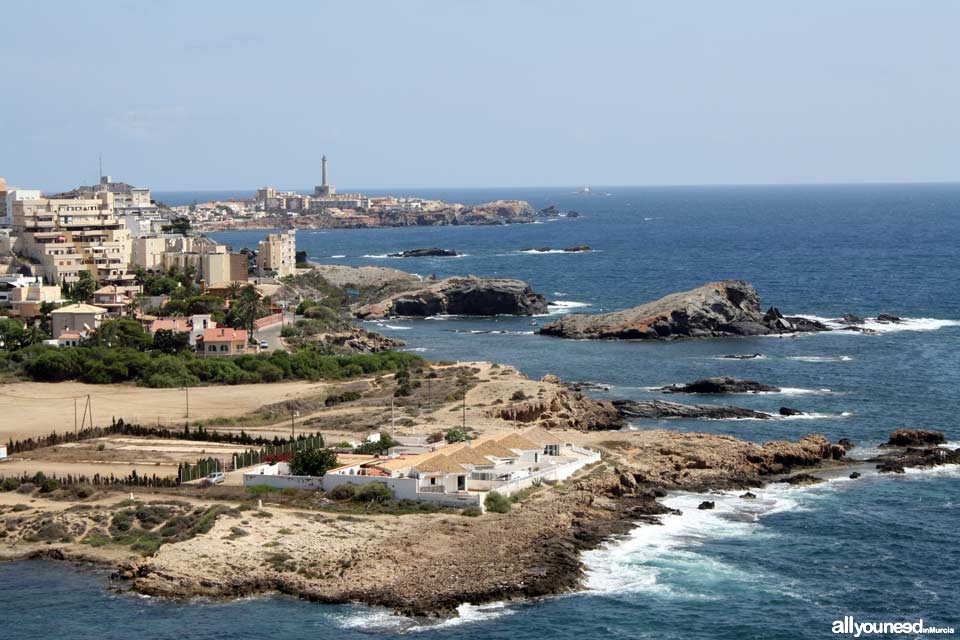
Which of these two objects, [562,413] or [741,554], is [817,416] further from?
[741,554]

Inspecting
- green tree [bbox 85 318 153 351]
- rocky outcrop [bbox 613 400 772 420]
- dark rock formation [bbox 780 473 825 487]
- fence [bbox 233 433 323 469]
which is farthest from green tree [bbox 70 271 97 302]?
dark rock formation [bbox 780 473 825 487]

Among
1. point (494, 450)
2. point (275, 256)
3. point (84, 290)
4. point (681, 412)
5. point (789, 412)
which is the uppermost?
point (275, 256)

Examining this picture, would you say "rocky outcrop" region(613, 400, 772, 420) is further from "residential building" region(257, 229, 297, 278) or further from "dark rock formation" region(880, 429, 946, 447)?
"residential building" region(257, 229, 297, 278)

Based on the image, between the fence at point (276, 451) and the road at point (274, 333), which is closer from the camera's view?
the fence at point (276, 451)

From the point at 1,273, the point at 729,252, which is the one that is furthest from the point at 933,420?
the point at 729,252

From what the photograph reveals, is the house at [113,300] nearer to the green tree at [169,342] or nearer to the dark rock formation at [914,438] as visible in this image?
the green tree at [169,342]

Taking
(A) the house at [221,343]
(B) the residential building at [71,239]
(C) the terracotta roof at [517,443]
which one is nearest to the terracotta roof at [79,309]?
(A) the house at [221,343]

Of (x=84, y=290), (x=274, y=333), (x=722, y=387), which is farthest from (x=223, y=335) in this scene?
(x=722, y=387)
